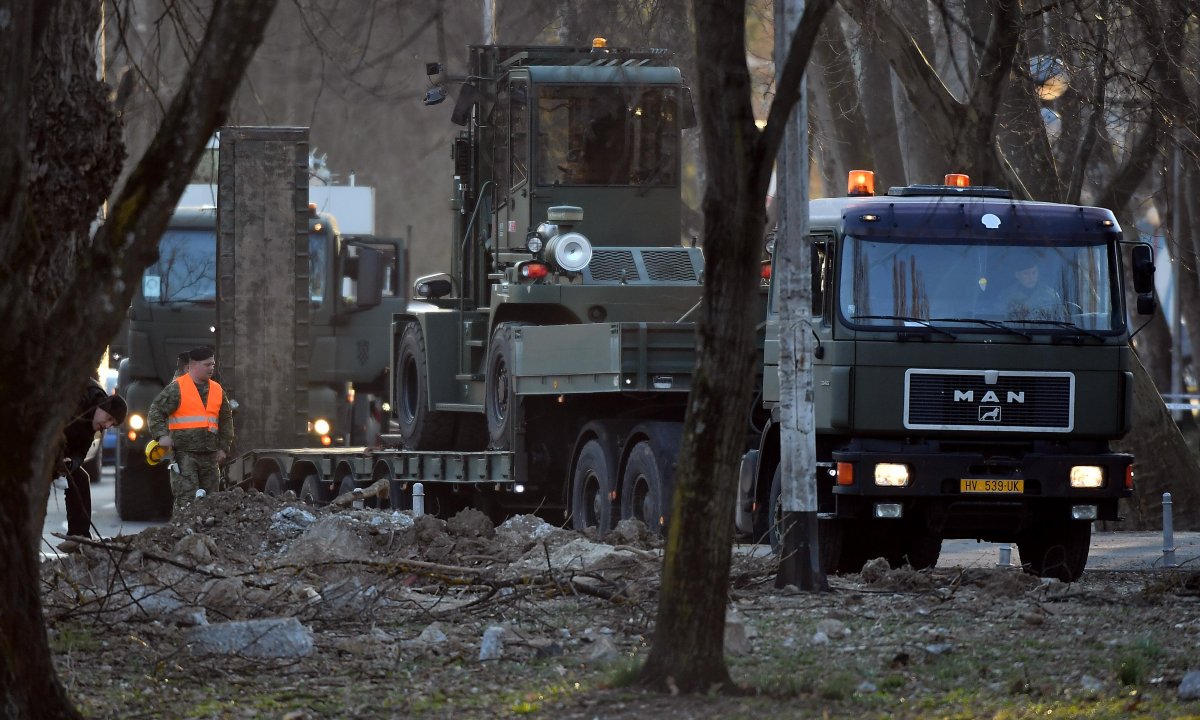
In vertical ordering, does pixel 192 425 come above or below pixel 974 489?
above

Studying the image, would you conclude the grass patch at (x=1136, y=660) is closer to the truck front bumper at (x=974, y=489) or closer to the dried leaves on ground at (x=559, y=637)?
the dried leaves on ground at (x=559, y=637)

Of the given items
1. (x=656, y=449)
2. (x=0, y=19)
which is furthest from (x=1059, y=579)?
(x=0, y=19)

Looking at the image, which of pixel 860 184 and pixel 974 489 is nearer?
pixel 974 489

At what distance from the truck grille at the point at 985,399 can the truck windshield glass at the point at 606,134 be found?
4902mm

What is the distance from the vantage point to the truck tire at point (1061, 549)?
13578 mm

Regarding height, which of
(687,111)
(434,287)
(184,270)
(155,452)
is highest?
(687,111)

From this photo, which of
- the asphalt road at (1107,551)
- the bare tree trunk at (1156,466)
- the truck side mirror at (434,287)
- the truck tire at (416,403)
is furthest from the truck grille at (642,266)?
the bare tree trunk at (1156,466)

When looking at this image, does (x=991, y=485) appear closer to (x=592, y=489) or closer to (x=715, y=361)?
(x=592, y=489)

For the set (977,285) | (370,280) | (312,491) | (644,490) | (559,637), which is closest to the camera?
(559,637)

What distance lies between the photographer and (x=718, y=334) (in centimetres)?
821

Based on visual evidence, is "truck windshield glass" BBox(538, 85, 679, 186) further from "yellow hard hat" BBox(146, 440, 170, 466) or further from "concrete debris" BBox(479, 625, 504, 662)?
"concrete debris" BBox(479, 625, 504, 662)

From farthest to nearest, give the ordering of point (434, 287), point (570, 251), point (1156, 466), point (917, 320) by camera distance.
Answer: point (1156, 466) → point (434, 287) → point (570, 251) → point (917, 320)

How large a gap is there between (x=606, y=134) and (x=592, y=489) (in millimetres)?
3181

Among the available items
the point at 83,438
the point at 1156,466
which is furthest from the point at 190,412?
the point at 1156,466
